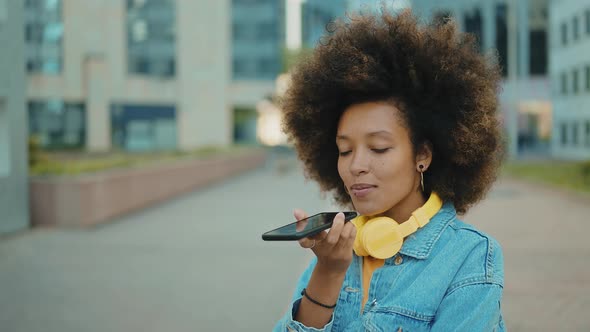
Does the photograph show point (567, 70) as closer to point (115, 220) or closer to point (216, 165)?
point (216, 165)

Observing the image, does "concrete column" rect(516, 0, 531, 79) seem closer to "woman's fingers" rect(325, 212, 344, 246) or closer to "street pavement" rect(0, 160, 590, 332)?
"street pavement" rect(0, 160, 590, 332)

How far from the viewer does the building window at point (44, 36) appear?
37.6m

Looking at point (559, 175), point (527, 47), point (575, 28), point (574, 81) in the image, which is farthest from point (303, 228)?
point (527, 47)

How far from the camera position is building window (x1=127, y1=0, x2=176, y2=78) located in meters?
41.8

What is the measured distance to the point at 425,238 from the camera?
1.88 meters

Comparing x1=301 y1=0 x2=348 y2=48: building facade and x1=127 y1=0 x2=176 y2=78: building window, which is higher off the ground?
x1=301 y1=0 x2=348 y2=48: building facade

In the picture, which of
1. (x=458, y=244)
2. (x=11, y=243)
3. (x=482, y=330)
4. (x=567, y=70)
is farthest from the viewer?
(x=567, y=70)

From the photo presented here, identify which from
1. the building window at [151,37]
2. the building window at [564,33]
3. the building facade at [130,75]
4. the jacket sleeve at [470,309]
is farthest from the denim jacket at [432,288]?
the building window at [151,37]

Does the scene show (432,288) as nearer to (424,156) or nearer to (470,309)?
(470,309)

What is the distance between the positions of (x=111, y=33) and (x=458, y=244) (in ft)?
139

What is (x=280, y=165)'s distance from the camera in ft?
98.1

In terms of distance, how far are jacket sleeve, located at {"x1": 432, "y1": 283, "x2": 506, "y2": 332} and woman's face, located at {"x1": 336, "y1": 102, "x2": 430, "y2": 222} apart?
0.35 metres

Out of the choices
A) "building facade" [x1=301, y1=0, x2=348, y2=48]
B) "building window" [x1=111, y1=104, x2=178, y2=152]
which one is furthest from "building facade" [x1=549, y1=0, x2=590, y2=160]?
"building window" [x1=111, y1=104, x2=178, y2=152]

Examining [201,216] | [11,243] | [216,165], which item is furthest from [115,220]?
[216,165]
